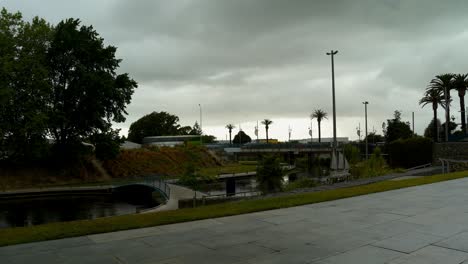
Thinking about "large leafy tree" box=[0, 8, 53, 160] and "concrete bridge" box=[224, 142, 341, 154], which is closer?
"large leafy tree" box=[0, 8, 53, 160]

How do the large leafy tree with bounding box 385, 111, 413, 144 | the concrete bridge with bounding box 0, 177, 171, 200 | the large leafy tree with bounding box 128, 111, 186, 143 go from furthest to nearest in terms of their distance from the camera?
the large leafy tree with bounding box 128, 111, 186, 143 → the large leafy tree with bounding box 385, 111, 413, 144 → the concrete bridge with bounding box 0, 177, 171, 200

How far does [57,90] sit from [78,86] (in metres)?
3.59

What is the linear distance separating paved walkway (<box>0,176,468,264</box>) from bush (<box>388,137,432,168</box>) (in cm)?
3029

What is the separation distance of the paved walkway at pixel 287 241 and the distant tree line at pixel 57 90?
34.2m

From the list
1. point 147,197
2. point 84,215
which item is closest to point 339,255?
point 84,215

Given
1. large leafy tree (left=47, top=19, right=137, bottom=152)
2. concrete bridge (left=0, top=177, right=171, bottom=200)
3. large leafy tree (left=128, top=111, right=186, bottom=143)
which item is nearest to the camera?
concrete bridge (left=0, top=177, right=171, bottom=200)

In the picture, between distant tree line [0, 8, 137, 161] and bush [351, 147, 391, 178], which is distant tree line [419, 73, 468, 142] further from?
distant tree line [0, 8, 137, 161]

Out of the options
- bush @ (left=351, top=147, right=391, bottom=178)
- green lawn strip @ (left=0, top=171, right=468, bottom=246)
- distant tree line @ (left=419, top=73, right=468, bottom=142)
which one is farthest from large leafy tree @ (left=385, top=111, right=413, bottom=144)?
green lawn strip @ (left=0, top=171, right=468, bottom=246)

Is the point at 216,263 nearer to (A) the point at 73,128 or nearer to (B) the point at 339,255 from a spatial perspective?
(B) the point at 339,255

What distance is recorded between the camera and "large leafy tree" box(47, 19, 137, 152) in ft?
147

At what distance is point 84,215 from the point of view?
25.6m

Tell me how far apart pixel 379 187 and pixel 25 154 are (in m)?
38.7

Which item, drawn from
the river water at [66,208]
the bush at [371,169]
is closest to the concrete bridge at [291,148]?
the bush at [371,169]

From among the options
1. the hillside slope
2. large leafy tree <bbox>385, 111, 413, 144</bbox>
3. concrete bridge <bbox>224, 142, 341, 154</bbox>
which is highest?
large leafy tree <bbox>385, 111, 413, 144</bbox>
